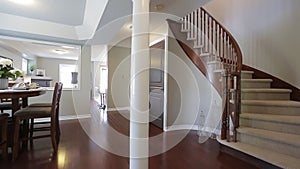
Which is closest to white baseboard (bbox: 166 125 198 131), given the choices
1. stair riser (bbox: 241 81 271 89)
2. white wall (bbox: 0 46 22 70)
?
stair riser (bbox: 241 81 271 89)

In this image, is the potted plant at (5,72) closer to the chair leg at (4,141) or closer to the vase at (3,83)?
the vase at (3,83)

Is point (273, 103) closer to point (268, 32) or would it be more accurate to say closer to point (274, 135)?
point (274, 135)

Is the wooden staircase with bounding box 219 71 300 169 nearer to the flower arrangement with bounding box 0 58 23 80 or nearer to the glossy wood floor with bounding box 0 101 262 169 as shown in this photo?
the glossy wood floor with bounding box 0 101 262 169

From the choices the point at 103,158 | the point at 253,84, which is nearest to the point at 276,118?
the point at 253,84

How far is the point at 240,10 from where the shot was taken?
3900 millimetres

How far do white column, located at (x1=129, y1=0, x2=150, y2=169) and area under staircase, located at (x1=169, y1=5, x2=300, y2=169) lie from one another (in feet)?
4.69

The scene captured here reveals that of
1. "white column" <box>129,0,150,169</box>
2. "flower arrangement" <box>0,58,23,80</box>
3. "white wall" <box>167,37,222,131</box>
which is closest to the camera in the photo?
"white column" <box>129,0,150,169</box>

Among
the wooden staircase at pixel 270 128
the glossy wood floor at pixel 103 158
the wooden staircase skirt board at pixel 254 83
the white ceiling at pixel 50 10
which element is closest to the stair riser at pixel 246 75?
the wooden staircase skirt board at pixel 254 83

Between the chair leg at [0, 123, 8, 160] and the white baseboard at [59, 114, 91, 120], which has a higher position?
Result: the chair leg at [0, 123, 8, 160]

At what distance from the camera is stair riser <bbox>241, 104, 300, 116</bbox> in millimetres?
2395

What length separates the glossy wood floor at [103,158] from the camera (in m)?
2.03

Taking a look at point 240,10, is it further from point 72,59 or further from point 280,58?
point 72,59

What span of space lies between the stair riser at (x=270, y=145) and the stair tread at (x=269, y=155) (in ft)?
0.15

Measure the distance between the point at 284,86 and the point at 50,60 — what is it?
10659 millimetres
